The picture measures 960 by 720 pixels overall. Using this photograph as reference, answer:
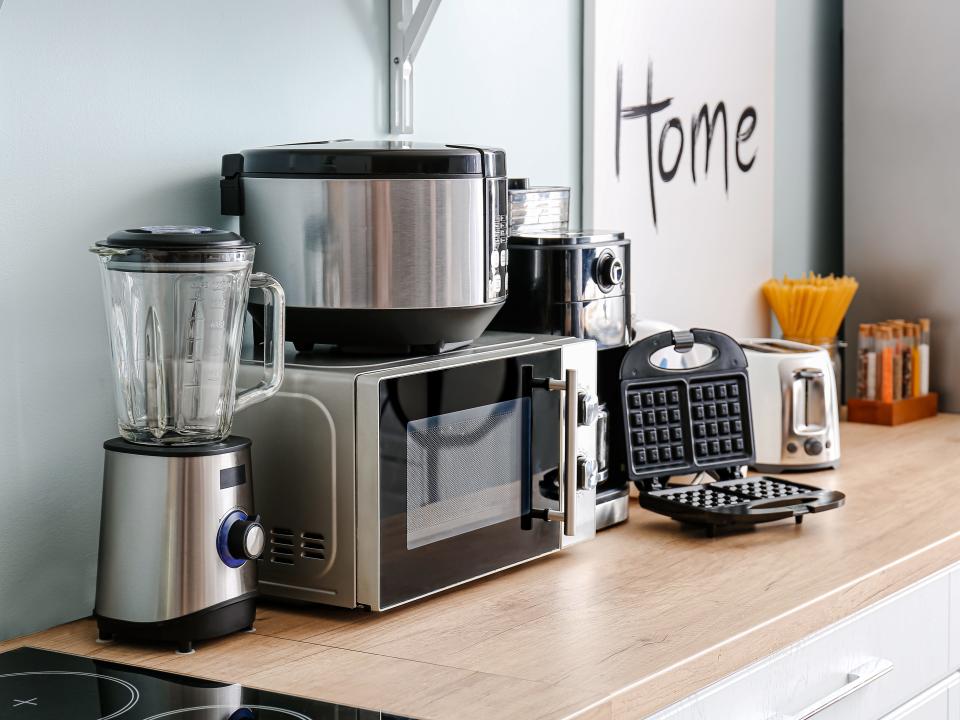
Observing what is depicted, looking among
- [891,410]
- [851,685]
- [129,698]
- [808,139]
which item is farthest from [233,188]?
[808,139]

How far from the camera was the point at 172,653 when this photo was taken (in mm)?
1275

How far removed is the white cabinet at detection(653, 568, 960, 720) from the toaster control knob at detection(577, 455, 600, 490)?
1.10 feet

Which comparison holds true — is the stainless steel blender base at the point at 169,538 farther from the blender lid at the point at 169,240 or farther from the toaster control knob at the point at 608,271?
the toaster control knob at the point at 608,271

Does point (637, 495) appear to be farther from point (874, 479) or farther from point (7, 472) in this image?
point (7, 472)

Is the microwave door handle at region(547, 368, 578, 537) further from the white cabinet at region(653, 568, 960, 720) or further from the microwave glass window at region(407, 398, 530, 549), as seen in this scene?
the white cabinet at region(653, 568, 960, 720)

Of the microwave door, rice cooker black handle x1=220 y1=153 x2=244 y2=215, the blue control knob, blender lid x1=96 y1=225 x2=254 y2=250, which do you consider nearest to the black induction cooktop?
the blue control knob

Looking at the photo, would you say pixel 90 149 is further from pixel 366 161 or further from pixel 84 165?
pixel 366 161

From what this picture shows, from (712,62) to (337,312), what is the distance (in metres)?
1.32

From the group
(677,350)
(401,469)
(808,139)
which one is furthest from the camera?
(808,139)

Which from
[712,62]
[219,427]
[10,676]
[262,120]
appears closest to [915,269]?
[712,62]

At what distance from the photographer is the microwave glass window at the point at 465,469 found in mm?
1398

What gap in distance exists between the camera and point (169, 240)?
1.24 m

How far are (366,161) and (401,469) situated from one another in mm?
326

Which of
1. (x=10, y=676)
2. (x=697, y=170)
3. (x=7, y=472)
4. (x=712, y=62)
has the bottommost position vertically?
(x=10, y=676)
